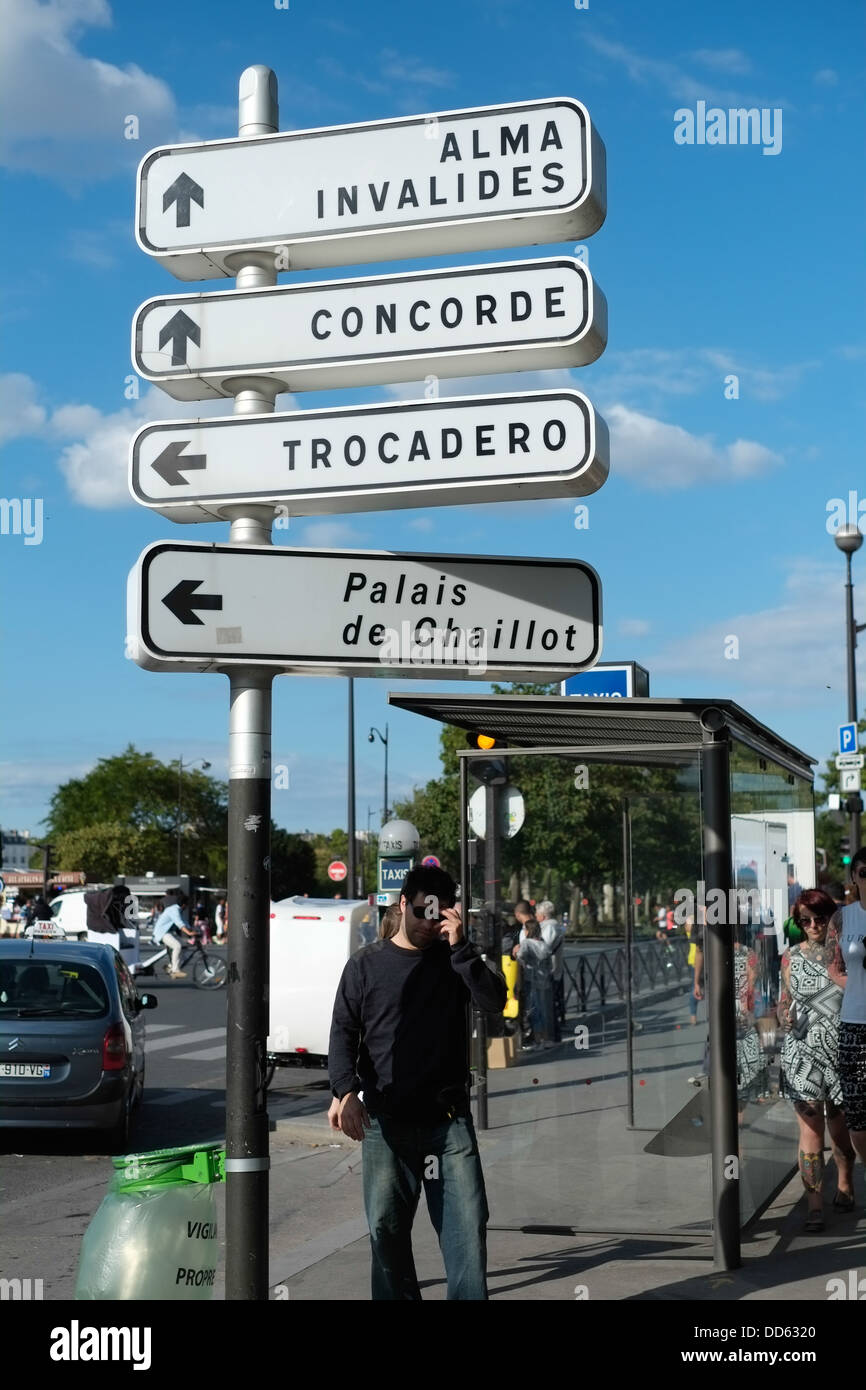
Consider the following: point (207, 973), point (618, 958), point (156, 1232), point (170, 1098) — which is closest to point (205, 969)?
point (207, 973)

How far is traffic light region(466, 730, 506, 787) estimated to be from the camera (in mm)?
9141

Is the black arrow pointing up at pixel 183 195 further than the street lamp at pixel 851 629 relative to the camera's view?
No

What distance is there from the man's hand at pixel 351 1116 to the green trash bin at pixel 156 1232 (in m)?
0.64

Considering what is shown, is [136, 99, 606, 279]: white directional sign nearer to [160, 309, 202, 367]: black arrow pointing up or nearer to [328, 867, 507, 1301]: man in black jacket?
[160, 309, 202, 367]: black arrow pointing up

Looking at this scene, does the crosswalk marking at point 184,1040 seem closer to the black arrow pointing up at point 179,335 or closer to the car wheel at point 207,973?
the car wheel at point 207,973

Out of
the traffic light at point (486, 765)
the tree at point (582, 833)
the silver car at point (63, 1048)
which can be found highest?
the traffic light at point (486, 765)

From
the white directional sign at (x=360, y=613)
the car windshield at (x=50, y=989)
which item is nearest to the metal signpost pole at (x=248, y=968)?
the white directional sign at (x=360, y=613)

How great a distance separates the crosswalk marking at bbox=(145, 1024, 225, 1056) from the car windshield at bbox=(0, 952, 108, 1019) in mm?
6781

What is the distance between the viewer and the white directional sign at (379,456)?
14.8 ft
